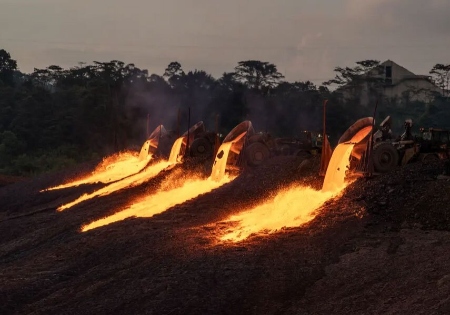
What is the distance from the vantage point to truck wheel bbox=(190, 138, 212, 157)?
29.1 meters

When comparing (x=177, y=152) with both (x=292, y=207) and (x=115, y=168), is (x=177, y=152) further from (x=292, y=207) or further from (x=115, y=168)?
(x=292, y=207)

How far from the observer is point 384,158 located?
17.0 m

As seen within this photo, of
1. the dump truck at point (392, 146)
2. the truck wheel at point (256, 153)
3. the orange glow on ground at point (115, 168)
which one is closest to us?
the dump truck at point (392, 146)

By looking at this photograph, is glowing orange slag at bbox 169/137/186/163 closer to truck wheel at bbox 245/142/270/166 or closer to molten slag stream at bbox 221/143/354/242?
truck wheel at bbox 245/142/270/166

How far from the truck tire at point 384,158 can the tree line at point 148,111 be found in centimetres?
3194

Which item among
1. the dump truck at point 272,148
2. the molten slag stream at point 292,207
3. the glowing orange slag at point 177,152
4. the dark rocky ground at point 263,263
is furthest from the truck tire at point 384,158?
the glowing orange slag at point 177,152

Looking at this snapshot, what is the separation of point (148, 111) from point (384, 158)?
43459 millimetres

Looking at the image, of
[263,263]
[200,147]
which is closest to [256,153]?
[200,147]

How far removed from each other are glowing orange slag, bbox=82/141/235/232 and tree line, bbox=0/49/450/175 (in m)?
26.1

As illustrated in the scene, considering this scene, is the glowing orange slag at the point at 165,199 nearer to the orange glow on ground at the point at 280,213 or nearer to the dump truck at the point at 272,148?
the dump truck at the point at 272,148

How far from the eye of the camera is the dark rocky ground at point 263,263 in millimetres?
9156

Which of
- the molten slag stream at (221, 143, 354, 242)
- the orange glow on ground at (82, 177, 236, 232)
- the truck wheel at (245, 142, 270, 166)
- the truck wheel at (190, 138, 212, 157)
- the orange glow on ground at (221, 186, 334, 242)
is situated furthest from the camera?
the truck wheel at (190, 138, 212, 157)

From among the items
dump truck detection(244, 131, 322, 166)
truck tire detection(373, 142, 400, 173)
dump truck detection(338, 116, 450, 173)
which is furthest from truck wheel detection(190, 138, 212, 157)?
truck tire detection(373, 142, 400, 173)

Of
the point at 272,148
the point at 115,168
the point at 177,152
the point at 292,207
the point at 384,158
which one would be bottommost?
the point at 115,168
